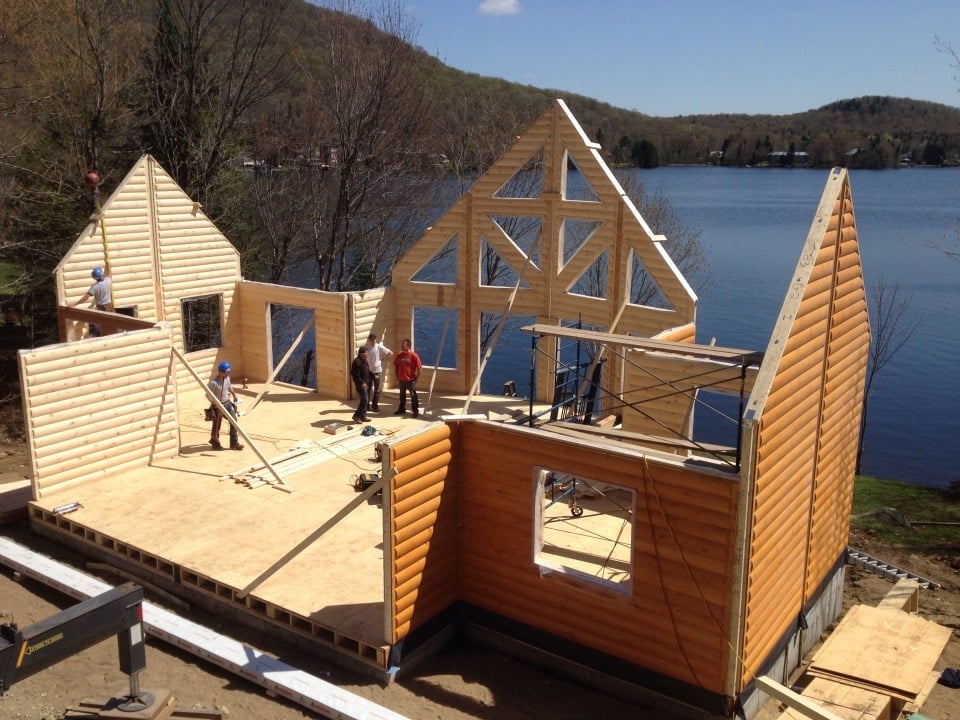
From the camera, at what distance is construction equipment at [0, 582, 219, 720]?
278 inches

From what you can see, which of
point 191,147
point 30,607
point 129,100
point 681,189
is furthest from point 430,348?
point 681,189

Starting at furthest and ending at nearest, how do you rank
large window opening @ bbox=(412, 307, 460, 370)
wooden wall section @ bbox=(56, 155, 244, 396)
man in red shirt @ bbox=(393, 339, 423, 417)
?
large window opening @ bbox=(412, 307, 460, 370) → man in red shirt @ bbox=(393, 339, 423, 417) → wooden wall section @ bbox=(56, 155, 244, 396)

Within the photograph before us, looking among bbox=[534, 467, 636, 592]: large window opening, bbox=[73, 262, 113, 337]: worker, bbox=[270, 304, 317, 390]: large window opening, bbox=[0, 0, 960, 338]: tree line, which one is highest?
bbox=[0, 0, 960, 338]: tree line

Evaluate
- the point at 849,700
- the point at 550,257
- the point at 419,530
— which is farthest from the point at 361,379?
the point at 849,700

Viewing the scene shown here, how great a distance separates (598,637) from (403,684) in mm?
2352

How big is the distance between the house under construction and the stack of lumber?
1.73 ft

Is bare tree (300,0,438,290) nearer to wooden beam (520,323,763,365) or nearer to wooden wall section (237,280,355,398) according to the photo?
wooden wall section (237,280,355,398)

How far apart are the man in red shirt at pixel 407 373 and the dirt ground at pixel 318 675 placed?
24.8 ft

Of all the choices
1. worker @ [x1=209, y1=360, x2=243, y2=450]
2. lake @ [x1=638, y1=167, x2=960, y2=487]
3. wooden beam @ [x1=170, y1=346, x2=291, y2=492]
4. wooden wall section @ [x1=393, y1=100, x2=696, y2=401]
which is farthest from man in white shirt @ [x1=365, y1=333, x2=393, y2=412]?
lake @ [x1=638, y1=167, x2=960, y2=487]

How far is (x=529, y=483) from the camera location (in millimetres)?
9930

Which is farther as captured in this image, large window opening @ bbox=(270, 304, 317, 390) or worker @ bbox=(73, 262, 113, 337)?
large window opening @ bbox=(270, 304, 317, 390)

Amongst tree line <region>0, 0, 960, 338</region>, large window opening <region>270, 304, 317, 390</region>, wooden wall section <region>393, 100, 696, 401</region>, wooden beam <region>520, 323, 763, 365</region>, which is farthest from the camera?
large window opening <region>270, 304, 317, 390</region>

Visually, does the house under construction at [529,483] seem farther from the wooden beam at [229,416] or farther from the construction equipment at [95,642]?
the construction equipment at [95,642]

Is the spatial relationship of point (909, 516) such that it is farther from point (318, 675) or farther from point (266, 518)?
point (318, 675)
